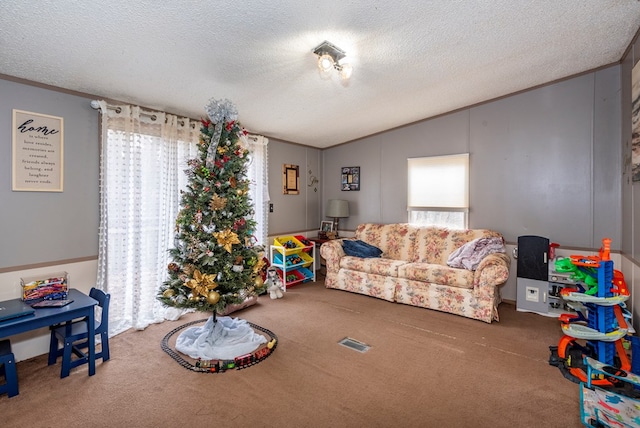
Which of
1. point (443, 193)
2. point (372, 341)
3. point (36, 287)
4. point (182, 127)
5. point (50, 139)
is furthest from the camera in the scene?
point (443, 193)

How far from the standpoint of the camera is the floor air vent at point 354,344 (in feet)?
9.43

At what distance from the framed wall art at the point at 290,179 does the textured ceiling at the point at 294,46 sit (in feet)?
5.13

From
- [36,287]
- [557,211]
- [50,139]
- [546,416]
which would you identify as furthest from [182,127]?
[557,211]

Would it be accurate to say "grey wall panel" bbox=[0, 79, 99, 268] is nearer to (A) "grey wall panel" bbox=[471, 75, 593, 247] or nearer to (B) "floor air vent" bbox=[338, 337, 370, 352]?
(B) "floor air vent" bbox=[338, 337, 370, 352]

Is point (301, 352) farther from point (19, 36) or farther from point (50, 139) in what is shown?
point (19, 36)

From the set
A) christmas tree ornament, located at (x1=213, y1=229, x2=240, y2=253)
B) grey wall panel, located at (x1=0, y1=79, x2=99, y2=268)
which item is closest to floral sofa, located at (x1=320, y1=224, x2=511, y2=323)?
christmas tree ornament, located at (x1=213, y1=229, x2=240, y2=253)

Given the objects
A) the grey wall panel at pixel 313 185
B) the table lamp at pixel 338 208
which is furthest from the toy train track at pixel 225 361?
the grey wall panel at pixel 313 185

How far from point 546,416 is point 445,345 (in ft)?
3.25

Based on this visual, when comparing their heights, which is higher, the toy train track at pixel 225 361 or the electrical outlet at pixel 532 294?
the electrical outlet at pixel 532 294

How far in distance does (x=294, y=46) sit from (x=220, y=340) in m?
2.63

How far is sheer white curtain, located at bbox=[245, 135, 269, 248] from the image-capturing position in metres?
4.69

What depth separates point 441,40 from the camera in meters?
2.66

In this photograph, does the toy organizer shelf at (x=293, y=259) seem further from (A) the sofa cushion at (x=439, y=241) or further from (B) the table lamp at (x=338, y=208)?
(A) the sofa cushion at (x=439, y=241)

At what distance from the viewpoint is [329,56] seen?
255 cm
